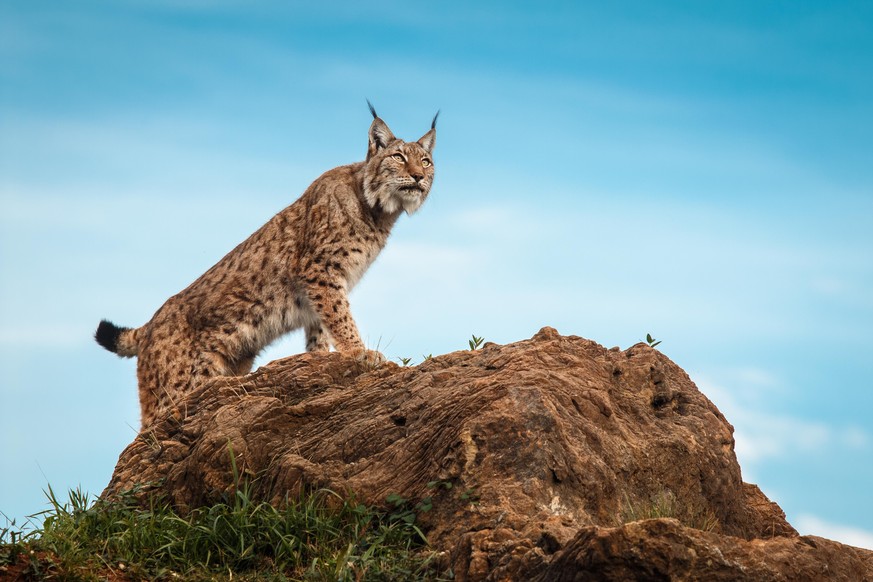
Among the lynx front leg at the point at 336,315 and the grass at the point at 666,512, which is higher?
the lynx front leg at the point at 336,315

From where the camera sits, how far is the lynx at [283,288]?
403 inches

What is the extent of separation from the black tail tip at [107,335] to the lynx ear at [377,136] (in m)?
3.49

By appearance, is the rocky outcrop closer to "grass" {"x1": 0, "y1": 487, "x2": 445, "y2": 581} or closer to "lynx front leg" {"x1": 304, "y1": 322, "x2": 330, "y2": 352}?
"grass" {"x1": 0, "y1": 487, "x2": 445, "y2": 581}

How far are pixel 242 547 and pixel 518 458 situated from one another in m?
1.83

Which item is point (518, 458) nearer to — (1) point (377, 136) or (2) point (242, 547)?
(2) point (242, 547)

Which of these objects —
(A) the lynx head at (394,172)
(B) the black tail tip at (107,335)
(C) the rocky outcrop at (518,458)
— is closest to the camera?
(C) the rocky outcrop at (518,458)

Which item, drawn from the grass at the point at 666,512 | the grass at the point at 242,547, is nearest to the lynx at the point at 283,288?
the grass at the point at 242,547

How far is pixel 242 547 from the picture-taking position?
244 inches

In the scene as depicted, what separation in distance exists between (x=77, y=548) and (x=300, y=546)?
159 cm

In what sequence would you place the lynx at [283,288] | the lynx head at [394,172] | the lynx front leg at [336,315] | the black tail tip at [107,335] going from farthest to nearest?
the lynx head at [394,172], the black tail tip at [107,335], the lynx at [283,288], the lynx front leg at [336,315]

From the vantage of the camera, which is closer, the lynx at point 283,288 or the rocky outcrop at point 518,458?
the rocky outcrop at point 518,458

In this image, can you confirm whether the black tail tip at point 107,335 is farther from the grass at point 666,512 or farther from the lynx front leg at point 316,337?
the grass at point 666,512

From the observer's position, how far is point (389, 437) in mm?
6680

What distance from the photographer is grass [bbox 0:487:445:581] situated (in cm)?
580
